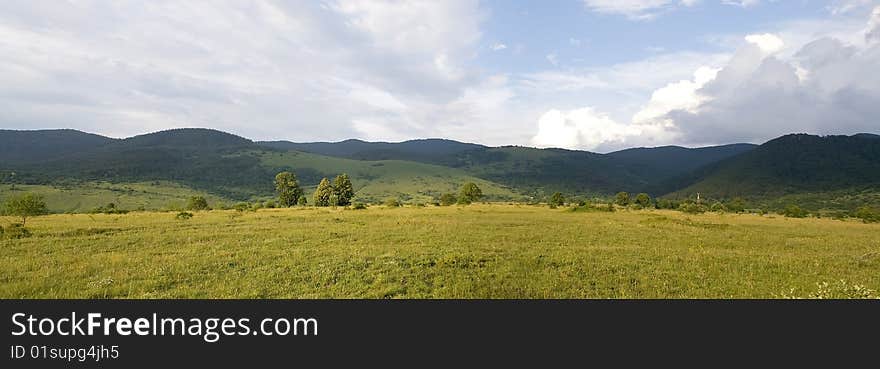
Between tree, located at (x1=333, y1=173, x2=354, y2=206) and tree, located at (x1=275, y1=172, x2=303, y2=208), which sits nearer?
tree, located at (x1=275, y1=172, x2=303, y2=208)

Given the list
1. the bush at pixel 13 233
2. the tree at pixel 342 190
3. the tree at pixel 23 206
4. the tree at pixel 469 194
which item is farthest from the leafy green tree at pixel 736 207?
the tree at pixel 23 206

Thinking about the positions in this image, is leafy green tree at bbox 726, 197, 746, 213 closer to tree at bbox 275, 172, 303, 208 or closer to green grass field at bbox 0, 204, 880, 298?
green grass field at bbox 0, 204, 880, 298

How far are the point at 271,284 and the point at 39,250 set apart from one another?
49.5 ft

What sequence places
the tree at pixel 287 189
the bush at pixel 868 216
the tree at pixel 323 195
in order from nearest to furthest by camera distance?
the bush at pixel 868 216 < the tree at pixel 287 189 < the tree at pixel 323 195

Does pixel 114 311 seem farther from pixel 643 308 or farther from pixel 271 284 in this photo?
pixel 643 308

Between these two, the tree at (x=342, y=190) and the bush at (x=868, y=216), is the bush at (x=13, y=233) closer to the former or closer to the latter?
the tree at (x=342, y=190)

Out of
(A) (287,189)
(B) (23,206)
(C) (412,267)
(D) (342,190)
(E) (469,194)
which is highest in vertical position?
(A) (287,189)

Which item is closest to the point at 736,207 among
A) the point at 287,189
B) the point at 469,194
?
the point at 469,194

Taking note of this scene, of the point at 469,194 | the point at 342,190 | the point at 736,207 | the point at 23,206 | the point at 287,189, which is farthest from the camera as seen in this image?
the point at 736,207

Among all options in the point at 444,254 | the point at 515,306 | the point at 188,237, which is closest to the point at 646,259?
the point at 444,254

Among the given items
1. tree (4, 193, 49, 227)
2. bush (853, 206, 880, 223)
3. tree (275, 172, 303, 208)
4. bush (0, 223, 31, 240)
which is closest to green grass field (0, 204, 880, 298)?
bush (0, 223, 31, 240)

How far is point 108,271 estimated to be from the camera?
14.3m

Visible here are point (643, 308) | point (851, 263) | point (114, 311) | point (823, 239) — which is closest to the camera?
point (114, 311)

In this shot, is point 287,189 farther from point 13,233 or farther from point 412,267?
point 412,267
